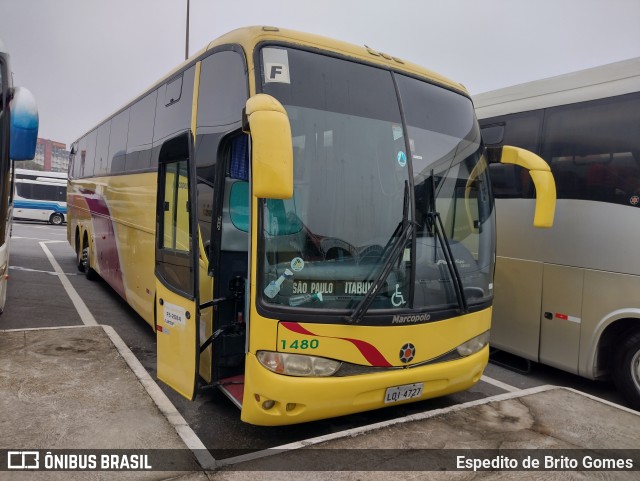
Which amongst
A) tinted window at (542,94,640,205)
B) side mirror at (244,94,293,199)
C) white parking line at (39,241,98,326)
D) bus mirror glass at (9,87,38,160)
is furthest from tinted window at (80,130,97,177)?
tinted window at (542,94,640,205)

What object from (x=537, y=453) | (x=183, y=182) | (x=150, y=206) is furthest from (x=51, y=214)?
(x=537, y=453)

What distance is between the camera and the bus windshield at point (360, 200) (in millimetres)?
3787

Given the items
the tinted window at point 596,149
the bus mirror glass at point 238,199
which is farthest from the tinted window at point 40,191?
the tinted window at point 596,149

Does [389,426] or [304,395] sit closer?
[304,395]

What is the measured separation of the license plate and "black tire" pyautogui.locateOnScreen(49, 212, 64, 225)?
3172 cm

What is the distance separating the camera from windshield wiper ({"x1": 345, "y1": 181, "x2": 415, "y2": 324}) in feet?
12.5

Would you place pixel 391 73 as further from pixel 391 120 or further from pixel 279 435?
pixel 279 435

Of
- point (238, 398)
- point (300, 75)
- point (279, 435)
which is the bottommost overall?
point (279, 435)

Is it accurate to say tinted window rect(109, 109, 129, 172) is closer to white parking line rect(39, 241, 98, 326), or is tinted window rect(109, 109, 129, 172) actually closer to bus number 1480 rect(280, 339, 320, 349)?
white parking line rect(39, 241, 98, 326)

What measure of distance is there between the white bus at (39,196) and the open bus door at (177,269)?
29196mm

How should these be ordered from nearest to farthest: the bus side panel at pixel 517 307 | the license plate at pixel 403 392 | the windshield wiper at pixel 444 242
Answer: the license plate at pixel 403 392 → the windshield wiper at pixel 444 242 → the bus side panel at pixel 517 307

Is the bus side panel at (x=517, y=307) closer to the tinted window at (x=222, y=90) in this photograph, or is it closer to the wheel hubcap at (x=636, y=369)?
the wheel hubcap at (x=636, y=369)

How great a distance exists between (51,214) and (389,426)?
104 feet

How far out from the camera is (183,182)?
4695 mm
